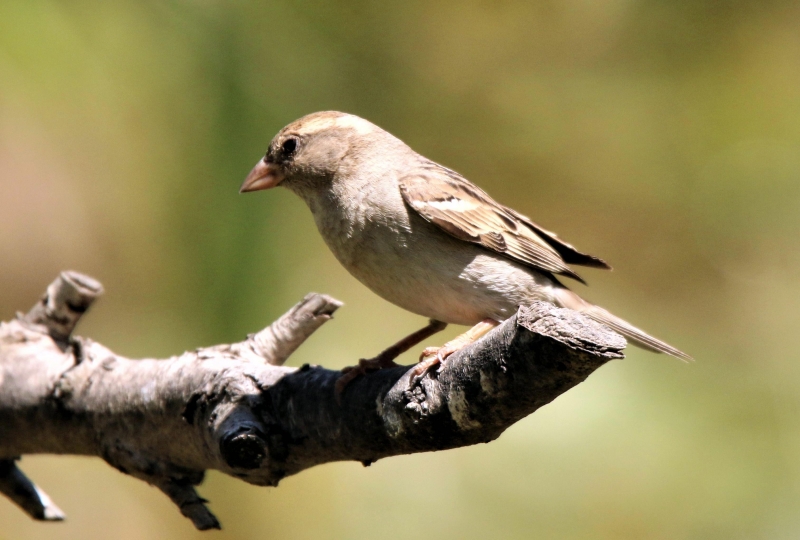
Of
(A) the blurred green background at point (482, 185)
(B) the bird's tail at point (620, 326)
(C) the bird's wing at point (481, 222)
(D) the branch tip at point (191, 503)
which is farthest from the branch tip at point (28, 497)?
(B) the bird's tail at point (620, 326)

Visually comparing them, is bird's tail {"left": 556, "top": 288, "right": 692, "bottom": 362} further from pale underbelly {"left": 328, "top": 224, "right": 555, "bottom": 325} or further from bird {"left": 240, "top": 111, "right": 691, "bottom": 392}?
pale underbelly {"left": 328, "top": 224, "right": 555, "bottom": 325}

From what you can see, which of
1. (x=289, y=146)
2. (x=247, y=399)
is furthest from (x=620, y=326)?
(x=289, y=146)

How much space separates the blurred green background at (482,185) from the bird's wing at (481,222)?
123cm

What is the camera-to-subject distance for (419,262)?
2.82 meters

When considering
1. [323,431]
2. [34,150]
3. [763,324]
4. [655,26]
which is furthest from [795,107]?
[34,150]

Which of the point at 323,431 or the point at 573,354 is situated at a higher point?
the point at 573,354

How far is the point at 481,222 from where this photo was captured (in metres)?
3.08

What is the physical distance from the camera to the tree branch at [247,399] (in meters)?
1.75

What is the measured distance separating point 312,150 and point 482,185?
174cm

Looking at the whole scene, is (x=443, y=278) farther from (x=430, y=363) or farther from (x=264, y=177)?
(x=264, y=177)

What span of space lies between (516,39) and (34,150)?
316cm

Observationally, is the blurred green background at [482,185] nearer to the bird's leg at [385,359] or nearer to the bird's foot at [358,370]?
the bird's leg at [385,359]

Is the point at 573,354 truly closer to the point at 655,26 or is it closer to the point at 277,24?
the point at 277,24

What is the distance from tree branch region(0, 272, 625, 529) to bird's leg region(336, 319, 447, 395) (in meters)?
0.06
